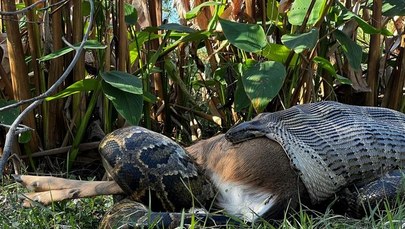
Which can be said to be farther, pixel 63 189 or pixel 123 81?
pixel 123 81

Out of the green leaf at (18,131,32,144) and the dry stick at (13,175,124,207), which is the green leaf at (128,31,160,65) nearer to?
the green leaf at (18,131,32,144)

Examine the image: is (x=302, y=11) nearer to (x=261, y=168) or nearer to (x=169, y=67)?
(x=169, y=67)

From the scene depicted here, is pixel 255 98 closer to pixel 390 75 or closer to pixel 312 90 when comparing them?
pixel 312 90

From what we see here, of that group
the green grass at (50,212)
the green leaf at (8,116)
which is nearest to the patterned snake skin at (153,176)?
the green grass at (50,212)

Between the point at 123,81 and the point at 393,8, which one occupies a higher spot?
the point at 393,8

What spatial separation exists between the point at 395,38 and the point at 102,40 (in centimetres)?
164

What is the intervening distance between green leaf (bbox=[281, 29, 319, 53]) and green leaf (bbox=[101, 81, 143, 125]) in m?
0.66

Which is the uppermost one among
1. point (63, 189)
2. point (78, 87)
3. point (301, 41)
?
point (301, 41)

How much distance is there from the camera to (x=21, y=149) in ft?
10.7

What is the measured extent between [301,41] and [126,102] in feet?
2.54

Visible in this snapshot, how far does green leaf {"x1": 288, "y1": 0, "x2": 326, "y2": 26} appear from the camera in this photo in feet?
10.8

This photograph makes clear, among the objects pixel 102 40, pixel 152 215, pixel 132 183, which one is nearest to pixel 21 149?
pixel 102 40

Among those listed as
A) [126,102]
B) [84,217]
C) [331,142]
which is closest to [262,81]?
[331,142]

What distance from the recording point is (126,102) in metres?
2.97
